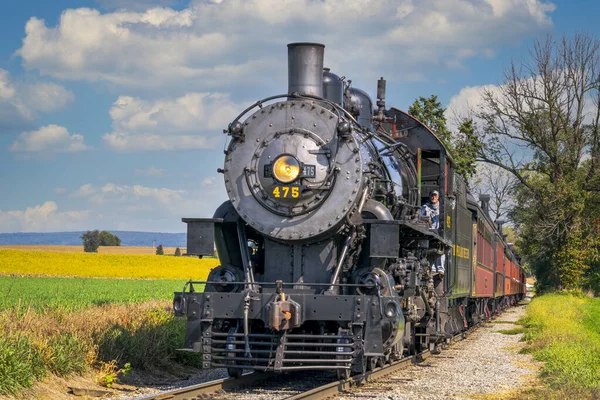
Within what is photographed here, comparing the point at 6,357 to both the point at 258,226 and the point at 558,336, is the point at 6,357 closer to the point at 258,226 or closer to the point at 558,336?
the point at 258,226

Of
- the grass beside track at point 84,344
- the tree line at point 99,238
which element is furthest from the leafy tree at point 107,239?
the grass beside track at point 84,344

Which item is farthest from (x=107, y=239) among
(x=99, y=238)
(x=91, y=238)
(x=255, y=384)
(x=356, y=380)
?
(x=356, y=380)

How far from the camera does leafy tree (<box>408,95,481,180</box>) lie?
34219mm

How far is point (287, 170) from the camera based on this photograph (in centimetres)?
969

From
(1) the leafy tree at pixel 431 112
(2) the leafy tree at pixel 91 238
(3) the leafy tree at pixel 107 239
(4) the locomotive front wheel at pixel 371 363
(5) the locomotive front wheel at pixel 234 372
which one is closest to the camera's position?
(5) the locomotive front wheel at pixel 234 372

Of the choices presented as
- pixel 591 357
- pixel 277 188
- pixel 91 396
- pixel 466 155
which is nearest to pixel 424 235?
pixel 277 188

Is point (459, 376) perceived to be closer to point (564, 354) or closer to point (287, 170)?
point (564, 354)

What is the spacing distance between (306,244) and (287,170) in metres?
1.00

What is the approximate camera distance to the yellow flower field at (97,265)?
46419 millimetres

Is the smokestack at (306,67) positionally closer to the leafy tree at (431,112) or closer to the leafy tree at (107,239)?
the leafy tree at (431,112)

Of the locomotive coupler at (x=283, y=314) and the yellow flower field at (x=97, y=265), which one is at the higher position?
the yellow flower field at (x=97, y=265)

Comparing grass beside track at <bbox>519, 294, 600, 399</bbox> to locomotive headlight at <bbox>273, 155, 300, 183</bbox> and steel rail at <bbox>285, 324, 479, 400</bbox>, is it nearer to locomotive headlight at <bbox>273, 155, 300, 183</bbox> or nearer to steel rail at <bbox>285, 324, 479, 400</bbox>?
steel rail at <bbox>285, 324, 479, 400</bbox>

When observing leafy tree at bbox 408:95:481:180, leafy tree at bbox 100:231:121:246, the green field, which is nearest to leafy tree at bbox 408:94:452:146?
leafy tree at bbox 408:95:481:180

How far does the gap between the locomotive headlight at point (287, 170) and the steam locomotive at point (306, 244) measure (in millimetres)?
12
